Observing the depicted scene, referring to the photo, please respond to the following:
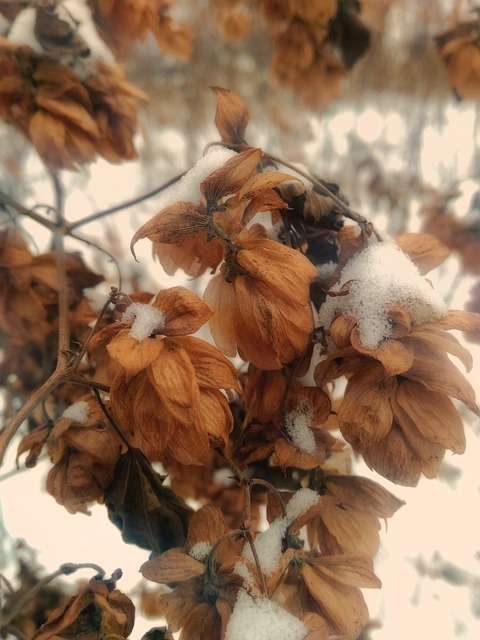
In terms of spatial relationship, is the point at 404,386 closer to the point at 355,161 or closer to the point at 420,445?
the point at 420,445

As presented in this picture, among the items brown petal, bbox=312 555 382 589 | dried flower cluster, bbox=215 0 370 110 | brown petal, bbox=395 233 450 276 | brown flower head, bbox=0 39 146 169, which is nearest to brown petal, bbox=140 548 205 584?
brown petal, bbox=312 555 382 589

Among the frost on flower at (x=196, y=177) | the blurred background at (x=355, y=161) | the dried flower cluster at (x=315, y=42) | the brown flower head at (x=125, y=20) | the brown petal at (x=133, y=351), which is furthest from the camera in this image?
the blurred background at (x=355, y=161)

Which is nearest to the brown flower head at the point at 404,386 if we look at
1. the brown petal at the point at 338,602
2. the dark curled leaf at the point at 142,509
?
the brown petal at the point at 338,602

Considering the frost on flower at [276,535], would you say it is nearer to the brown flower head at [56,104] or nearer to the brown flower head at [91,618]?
the brown flower head at [91,618]

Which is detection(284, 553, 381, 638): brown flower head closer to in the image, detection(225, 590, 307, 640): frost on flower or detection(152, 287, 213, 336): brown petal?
detection(225, 590, 307, 640): frost on flower

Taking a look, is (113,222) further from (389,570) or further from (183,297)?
(183,297)

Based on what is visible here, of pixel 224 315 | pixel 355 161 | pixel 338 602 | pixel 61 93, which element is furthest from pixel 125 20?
pixel 355 161

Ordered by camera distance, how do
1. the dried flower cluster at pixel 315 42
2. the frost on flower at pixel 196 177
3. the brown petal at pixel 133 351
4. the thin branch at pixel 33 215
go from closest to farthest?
the brown petal at pixel 133 351 < the frost on flower at pixel 196 177 < the thin branch at pixel 33 215 < the dried flower cluster at pixel 315 42

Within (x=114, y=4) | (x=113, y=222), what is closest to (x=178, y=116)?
(x=113, y=222)
